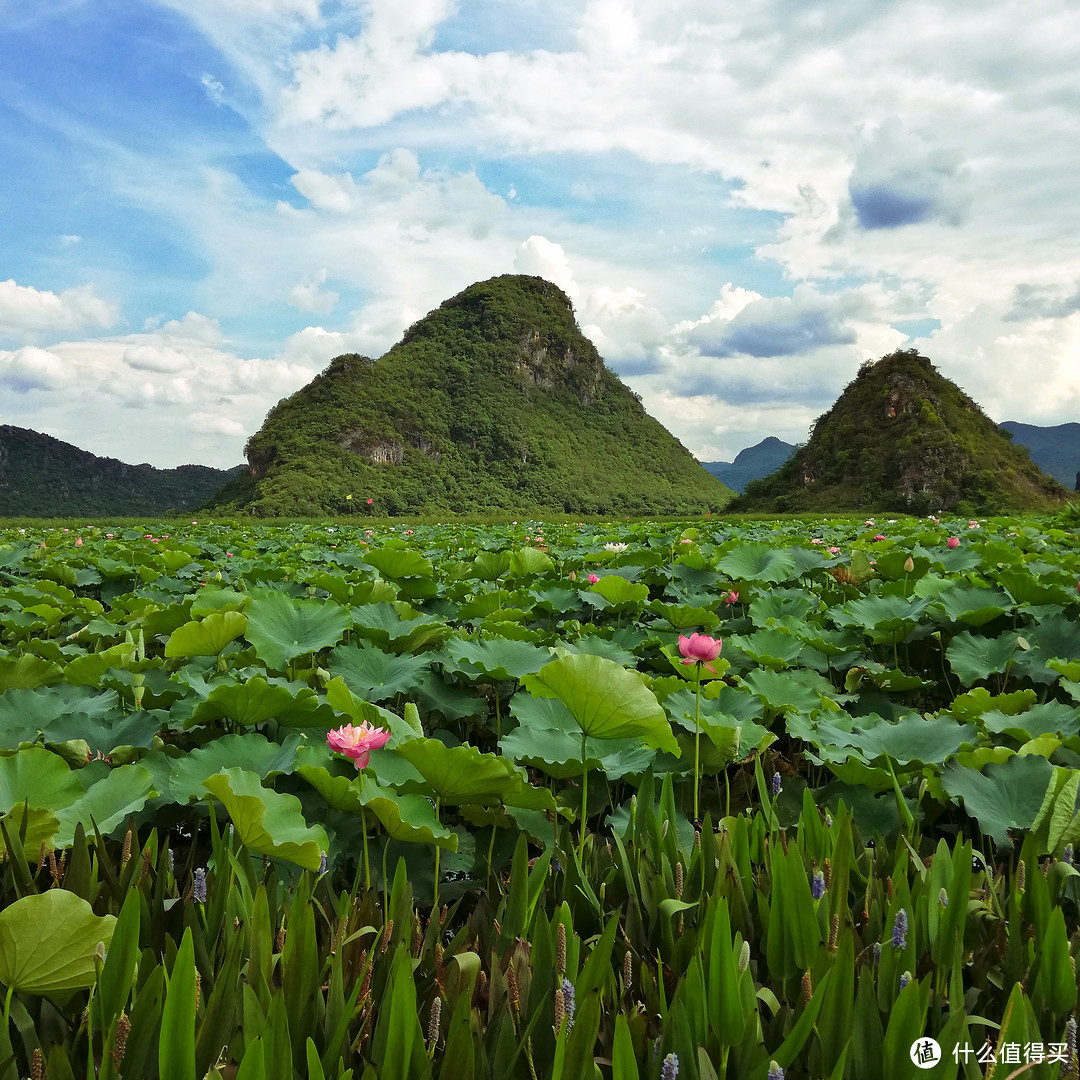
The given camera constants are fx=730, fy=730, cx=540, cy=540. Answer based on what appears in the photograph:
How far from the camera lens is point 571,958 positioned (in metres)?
0.98

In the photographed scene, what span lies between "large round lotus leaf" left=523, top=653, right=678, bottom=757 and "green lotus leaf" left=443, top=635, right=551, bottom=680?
0.61 metres

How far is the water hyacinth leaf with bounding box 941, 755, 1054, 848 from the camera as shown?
4.57ft

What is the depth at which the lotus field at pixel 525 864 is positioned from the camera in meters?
0.83

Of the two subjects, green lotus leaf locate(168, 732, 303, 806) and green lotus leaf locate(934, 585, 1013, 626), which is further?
green lotus leaf locate(934, 585, 1013, 626)

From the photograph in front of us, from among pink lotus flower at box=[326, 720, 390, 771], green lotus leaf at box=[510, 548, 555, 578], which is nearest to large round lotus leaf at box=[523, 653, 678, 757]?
pink lotus flower at box=[326, 720, 390, 771]

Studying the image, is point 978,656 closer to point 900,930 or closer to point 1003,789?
point 1003,789

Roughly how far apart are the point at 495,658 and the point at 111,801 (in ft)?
Answer: 3.39

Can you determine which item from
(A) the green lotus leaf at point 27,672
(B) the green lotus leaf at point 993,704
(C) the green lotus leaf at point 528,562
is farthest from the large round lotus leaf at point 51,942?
(C) the green lotus leaf at point 528,562

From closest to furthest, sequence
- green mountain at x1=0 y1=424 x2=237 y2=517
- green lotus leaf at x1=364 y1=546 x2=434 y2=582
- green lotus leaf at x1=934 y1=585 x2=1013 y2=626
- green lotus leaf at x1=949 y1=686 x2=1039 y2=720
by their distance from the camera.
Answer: green lotus leaf at x1=949 y1=686 x2=1039 y2=720 → green lotus leaf at x1=934 y1=585 x2=1013 y2=626 → green lotus leaf at x1=364 y1=546 x2=434 y2=582 → green mountain at x1=0 y1=424 x2=237 y2=517

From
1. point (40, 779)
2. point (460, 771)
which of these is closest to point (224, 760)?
point (40, 779)

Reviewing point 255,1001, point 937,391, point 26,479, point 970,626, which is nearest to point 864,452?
point 937,391

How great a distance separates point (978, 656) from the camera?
2426 mm

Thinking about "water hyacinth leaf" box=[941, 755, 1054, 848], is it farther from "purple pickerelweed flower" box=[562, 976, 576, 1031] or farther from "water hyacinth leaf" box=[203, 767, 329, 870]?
"water hyacinth leaf" box=[203, 767, 329, 870]

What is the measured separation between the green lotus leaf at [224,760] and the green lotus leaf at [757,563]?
8.15ft
